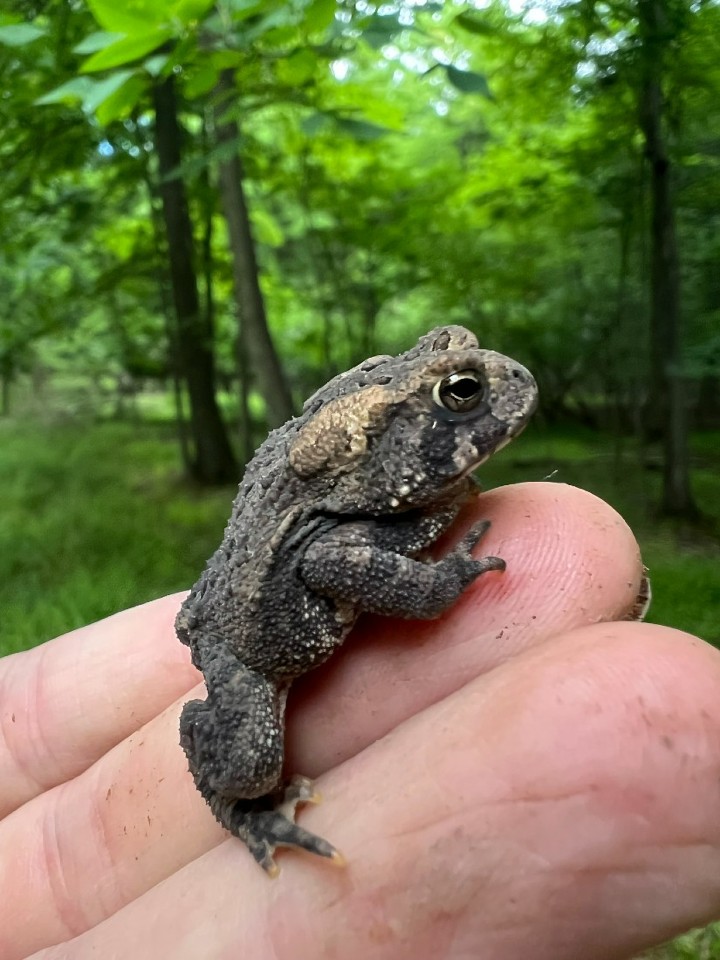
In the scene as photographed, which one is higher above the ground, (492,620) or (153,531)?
(492,620)

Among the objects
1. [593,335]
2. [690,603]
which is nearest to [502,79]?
[593,335]

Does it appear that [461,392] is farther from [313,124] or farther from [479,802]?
[313,124]

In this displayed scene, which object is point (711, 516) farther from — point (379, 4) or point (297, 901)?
point (297, 901)

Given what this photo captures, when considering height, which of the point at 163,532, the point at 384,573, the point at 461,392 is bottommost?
the point at 163,532

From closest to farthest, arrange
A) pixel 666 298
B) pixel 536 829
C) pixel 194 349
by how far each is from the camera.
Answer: pixel 536 829, pixel 666 298, pixel 194 349

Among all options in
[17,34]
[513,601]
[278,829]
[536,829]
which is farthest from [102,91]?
[536,829]

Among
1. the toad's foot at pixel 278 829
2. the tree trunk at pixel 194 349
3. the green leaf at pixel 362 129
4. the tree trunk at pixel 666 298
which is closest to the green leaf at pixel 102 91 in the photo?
the green leaf at pixel 362 129
